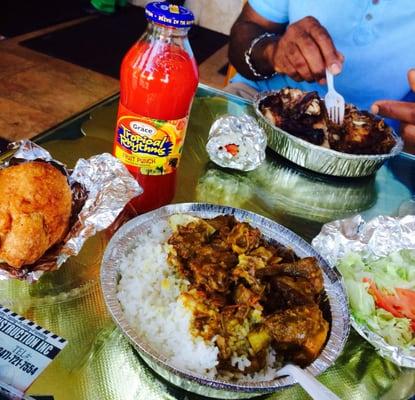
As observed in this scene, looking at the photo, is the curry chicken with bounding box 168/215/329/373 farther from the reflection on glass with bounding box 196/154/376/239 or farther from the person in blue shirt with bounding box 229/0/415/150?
the person in blue shirt with bounding box 229/0/415/150

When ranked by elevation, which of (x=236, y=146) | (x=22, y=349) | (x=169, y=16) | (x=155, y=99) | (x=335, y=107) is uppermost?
(x=169, y=16)

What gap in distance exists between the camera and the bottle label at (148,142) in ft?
3.95

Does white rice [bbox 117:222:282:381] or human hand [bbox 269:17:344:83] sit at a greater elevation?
human hand [bbox 269:17:344:83]

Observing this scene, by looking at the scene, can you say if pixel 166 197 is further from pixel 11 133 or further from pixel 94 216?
pixel 11 133

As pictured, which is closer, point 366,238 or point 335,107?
point 366,238

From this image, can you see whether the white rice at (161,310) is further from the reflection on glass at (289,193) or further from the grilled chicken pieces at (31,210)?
the reflection on glass at (289,193)

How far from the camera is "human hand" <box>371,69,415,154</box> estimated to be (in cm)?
226

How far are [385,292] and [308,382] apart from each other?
0.47 meters

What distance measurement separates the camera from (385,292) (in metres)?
1.20

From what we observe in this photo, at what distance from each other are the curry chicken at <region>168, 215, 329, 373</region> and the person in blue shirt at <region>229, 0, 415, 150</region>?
52.7 inches

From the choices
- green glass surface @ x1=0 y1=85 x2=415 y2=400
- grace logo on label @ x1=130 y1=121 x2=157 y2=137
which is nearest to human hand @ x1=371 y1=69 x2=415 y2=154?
green glass surface @ x1=0 y1=85 x2=415 y2=400

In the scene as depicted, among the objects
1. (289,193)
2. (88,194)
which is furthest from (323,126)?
(88,194)

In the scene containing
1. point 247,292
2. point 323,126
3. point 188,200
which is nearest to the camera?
point 247,292

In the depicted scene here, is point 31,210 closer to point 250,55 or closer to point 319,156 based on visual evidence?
point 319,156
